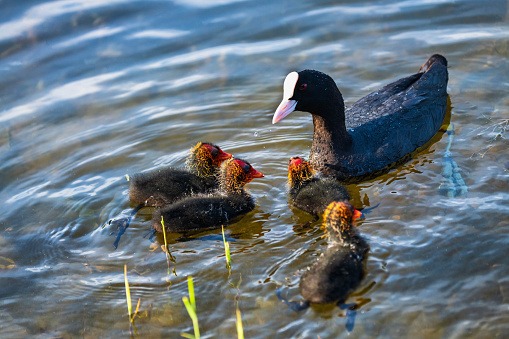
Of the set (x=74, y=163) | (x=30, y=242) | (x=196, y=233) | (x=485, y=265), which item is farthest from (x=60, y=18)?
(x=485, y=265)

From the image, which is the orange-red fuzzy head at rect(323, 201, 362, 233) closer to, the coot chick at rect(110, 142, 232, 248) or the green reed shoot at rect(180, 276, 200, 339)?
the green reed shoot at rect(180, 276, 200, 339)

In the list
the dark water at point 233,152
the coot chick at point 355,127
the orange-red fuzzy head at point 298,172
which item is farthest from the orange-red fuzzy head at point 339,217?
the coot chick at point 355,127

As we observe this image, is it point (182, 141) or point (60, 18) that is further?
point (60, 18)

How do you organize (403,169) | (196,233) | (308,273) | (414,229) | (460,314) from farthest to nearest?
(403,169) → (196,233) → (414,229) → (308,273) → (460,314)

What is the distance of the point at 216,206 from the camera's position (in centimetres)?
462

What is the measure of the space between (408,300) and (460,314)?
1.07ft

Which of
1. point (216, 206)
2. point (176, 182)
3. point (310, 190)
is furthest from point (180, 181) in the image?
point (310, 190)

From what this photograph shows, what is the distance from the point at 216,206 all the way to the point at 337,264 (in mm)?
1321

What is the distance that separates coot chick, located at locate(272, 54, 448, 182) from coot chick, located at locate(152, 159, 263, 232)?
0.65 meters

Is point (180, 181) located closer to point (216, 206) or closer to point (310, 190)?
point (216, 206)

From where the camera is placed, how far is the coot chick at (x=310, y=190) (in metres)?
4.53

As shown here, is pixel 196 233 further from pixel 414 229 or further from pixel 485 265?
pixel 485 265

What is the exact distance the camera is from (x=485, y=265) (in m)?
3.88

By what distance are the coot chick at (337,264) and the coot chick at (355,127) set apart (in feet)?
4.41
